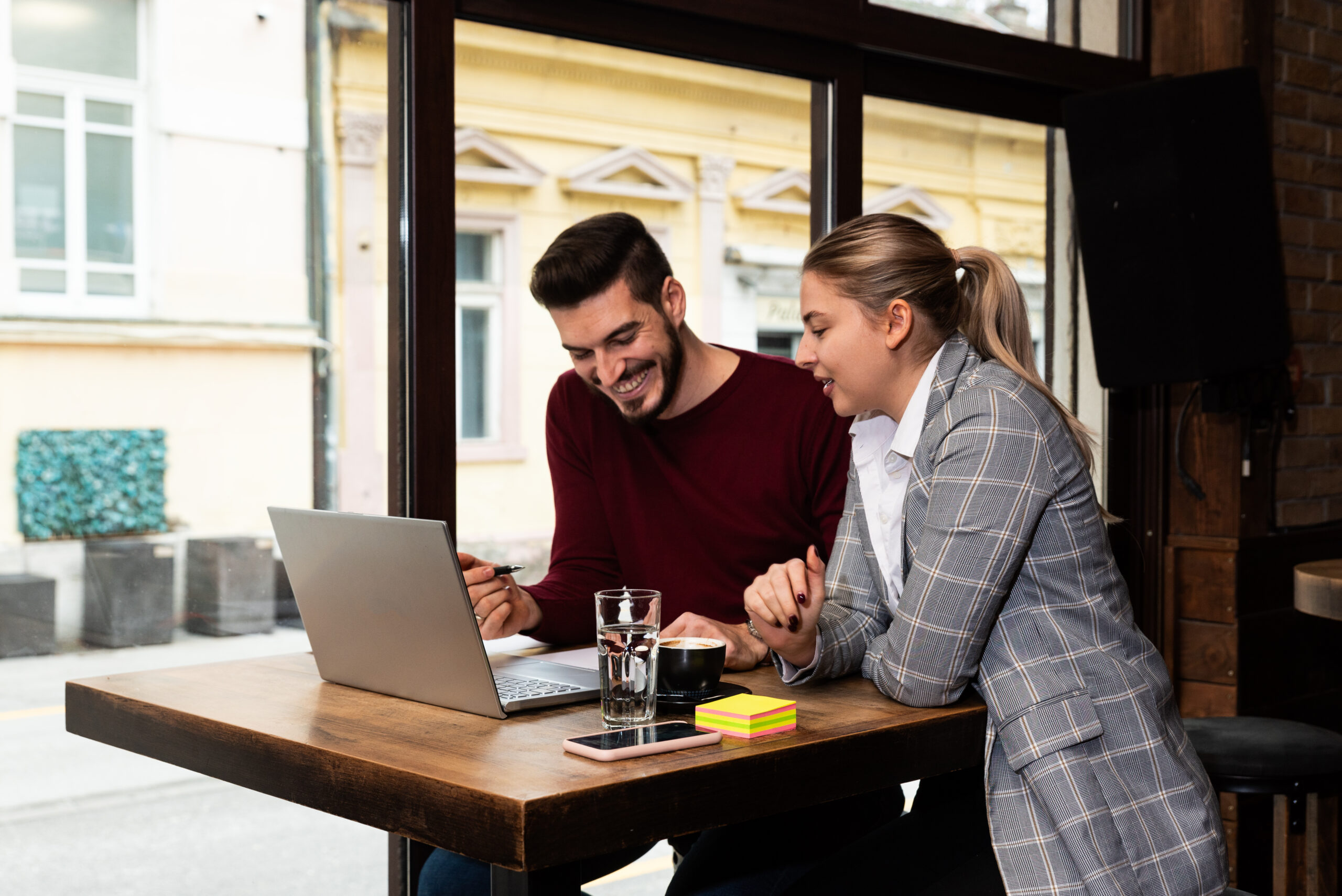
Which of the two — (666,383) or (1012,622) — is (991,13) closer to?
(666,383)

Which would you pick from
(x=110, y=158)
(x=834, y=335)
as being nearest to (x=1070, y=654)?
(x=834, y=335)

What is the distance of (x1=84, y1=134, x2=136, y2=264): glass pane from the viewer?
1899 mm

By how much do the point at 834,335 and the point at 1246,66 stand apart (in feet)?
6.24

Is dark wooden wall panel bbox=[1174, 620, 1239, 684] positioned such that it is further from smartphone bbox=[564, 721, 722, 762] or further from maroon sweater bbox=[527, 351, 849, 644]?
smartphone bbox=[564, 721, 722, 762]

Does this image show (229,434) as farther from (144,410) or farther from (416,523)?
(416,523)

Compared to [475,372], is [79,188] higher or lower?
higher

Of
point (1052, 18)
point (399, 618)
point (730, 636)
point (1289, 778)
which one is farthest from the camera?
point (1052, 18)

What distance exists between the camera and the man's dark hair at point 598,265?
1830mm

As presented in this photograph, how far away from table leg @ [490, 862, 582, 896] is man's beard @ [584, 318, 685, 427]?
3.05ft

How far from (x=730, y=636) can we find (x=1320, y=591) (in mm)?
1145

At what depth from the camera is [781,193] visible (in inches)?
107

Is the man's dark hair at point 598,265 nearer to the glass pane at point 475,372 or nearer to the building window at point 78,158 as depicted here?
the glass pane at point 475,372

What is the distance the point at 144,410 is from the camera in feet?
6.49

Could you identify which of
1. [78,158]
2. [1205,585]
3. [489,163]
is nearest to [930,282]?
[489,163]
